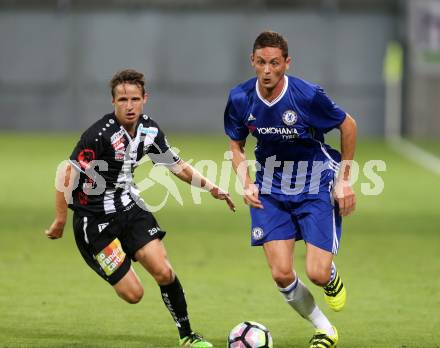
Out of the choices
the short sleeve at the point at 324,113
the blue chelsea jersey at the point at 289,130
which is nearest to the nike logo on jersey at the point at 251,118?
the blue chelsea jersey at the point at 289,130

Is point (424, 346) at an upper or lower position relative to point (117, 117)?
lower

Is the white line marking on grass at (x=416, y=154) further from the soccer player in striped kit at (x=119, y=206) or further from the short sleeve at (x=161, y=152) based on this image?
the soccer player in striped kit at (x=119, y=206)

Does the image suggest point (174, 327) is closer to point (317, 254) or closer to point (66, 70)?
point (317, 254)

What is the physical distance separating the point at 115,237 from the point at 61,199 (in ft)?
1.65

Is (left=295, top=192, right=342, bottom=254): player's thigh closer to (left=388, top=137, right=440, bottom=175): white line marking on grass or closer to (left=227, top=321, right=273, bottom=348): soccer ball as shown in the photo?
(left=227, top=321, right=273, bottom=348): soccer ball

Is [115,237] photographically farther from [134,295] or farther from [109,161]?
[109,161]

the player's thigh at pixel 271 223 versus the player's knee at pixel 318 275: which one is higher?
the player's thigh at pixel 271 223

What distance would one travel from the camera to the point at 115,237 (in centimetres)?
832

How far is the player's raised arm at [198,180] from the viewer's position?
860 cm

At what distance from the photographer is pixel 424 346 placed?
8273 mm

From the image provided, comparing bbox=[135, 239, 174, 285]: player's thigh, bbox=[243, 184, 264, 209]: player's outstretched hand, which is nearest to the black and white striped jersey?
bbox=[135, 239, 174, 285]: player's thigh

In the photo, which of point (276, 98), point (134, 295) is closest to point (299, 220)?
point (276, 98)

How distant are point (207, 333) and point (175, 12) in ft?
79.1

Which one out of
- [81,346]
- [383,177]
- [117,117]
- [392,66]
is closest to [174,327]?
[81,346]
